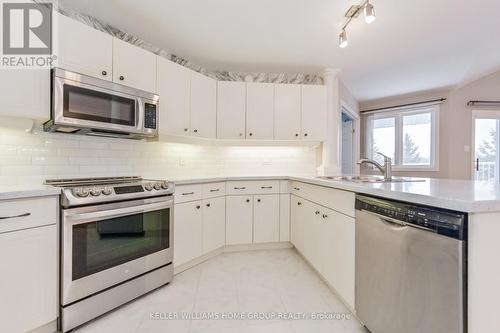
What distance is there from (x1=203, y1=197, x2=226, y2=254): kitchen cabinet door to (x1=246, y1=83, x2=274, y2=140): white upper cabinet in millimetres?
978

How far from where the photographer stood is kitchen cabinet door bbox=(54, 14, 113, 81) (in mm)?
1806

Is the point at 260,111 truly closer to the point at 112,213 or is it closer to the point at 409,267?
the point at 112,213

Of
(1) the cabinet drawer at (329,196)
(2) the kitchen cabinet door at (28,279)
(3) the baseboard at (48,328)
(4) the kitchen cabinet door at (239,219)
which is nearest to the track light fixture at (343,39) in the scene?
(1) the cabinet drawer at (329,196)

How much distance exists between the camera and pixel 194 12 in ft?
7.29

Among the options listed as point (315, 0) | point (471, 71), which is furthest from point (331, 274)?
point (471, 71)

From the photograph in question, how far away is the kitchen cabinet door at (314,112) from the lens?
3.41m

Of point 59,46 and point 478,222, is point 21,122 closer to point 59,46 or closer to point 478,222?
point 59,46

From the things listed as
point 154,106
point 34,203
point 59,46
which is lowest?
point 34,203

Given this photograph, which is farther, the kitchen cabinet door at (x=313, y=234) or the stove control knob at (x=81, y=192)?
the kitchen cabinet door at (x=313, y=234)

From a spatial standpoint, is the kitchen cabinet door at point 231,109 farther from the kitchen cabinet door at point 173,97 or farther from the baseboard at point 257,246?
the baseboard at point 257,246

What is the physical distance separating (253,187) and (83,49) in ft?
6.64

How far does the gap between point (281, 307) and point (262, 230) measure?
1.21m

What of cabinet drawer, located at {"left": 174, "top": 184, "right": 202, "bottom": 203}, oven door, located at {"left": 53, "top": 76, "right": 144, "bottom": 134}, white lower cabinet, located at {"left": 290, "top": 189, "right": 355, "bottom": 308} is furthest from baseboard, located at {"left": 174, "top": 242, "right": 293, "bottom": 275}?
oven door, located at {"left": 53, "top": 76, "right": 144, "bottom": 134}

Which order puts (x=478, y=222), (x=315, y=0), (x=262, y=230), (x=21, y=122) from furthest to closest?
(x=262, y=230), (x=315, y=0), (x=21, y=122), (x=478, y=222)
